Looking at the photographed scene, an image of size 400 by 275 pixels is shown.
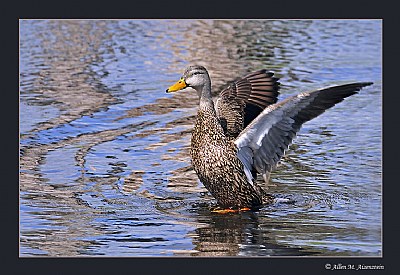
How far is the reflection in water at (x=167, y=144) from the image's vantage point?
27.2 ft

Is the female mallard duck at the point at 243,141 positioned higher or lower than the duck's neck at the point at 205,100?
lower

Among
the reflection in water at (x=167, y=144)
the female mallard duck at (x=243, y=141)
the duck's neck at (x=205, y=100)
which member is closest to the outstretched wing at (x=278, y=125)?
the female mallard duck at (x=243, y=141)

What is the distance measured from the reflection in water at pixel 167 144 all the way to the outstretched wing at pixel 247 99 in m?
0.84

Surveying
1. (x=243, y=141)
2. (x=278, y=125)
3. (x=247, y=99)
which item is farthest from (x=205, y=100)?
(x=247, y=99)

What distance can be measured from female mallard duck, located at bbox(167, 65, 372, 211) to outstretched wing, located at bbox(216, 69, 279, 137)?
31 centimetres

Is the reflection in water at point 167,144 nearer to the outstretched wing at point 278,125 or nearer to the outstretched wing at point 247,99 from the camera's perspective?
the outstretched wing at point 278,125

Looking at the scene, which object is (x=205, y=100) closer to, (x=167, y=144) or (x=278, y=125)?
(x=278, y=125)

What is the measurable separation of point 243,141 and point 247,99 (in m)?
1.14

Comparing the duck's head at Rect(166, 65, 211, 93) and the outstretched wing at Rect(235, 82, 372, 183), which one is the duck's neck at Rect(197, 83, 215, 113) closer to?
the duck's head at Rect(166, 65, 211, 93)

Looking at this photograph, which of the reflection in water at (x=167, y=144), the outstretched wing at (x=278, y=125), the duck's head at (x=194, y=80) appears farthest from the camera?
the duck's head at (x=194, y=80)

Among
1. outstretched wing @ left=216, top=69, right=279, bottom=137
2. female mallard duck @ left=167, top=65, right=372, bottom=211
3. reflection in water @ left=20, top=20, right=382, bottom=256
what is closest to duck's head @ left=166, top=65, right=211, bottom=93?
female mallard duck @ left=167, top=65, right=372, bottom=211

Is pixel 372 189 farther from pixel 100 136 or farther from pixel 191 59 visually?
pixel 191 59

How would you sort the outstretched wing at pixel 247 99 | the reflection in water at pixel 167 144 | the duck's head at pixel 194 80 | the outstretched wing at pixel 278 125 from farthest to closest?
1. the outstretched wing at pixel 247 99
2. the duck's head at pixel 194 80
3. the outstretched wing at pixel 278 125
4. the reflection in water at pixel 167 144

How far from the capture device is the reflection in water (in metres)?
8.30
